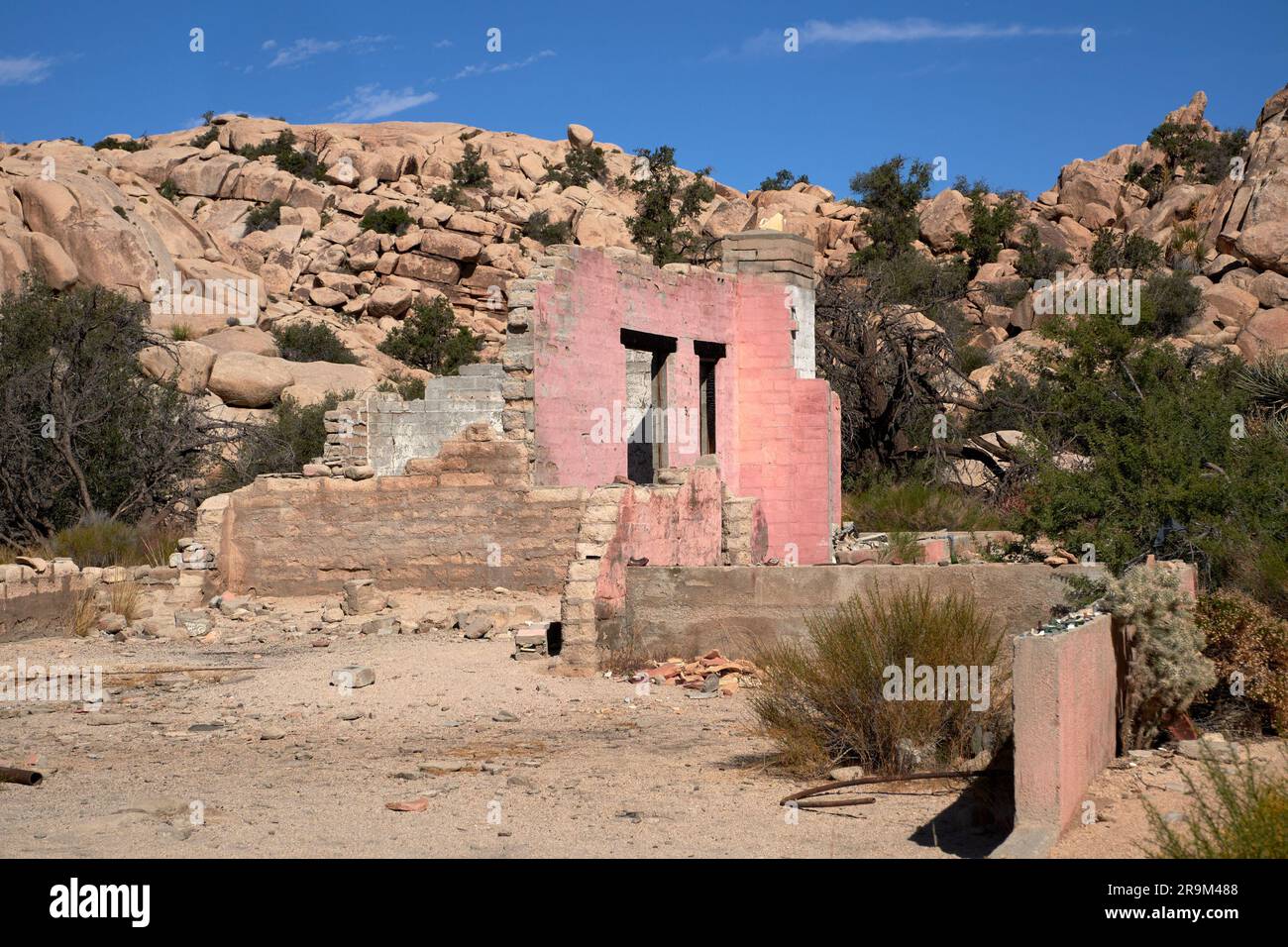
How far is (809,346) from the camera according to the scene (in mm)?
18500

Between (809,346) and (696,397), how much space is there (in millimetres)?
2583

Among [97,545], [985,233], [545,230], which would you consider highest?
[545,230]

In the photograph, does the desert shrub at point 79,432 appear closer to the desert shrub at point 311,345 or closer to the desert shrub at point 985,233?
the desert shrub at point 311,345

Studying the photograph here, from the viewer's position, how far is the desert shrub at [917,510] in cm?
1920

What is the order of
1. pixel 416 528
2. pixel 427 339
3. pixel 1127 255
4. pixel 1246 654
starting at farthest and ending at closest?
pixel 1127 255
pixel 427 339
pixel 416 528
pixel 1246 654

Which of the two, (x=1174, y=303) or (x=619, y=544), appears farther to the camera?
(x=1174, y=303)

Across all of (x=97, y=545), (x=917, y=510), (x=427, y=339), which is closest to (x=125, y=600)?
(x=97, y=545)

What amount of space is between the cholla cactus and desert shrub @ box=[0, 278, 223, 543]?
1521cm

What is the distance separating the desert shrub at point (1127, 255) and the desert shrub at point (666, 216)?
12.6 meters

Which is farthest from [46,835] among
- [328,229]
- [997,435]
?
[328,229]

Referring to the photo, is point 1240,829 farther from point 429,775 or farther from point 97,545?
point 97,545

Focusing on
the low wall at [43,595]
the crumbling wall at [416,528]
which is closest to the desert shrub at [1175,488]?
the crumbling wall at [416,528]

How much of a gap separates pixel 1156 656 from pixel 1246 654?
1040mm

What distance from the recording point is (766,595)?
404 inches
